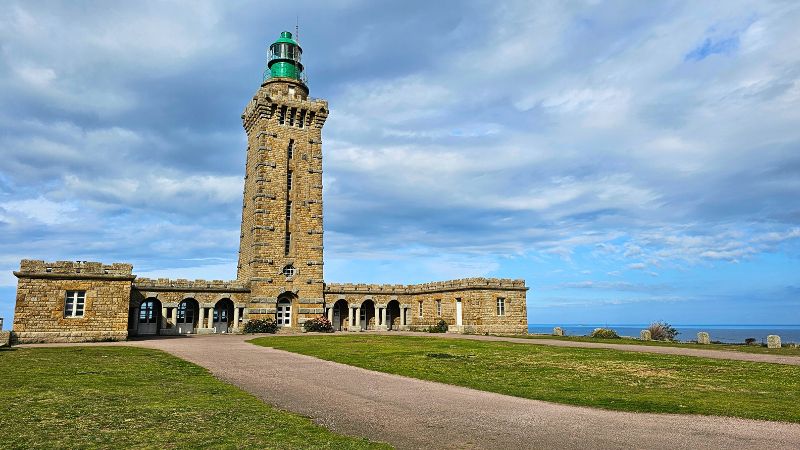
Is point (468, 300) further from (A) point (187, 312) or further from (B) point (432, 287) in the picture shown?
(A) point (187, 312)

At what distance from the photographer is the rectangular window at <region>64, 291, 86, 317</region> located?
29062mm

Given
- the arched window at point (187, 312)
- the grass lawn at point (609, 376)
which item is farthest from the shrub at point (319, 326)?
the grass lawn at point (609, 376)

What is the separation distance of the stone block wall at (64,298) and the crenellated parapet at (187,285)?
7.05m

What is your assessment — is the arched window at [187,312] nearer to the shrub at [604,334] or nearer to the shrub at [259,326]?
the shrub at [259,326]

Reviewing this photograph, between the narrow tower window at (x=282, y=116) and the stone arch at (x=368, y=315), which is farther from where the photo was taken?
the stone arch at (x=368, y=315)

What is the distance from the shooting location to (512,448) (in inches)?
295

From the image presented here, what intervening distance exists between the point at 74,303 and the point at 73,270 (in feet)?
5.93

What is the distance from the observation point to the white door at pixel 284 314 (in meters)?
42.0

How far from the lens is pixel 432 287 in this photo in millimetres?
44406

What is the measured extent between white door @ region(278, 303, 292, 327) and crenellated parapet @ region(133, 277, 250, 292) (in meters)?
3.10

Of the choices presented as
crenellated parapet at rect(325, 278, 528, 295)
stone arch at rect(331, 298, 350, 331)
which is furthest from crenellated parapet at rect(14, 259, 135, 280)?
stone arch at rect(331, 298, 350, 331)

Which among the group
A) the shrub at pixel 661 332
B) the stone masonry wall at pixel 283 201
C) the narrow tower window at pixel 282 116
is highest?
the narrow tower window at pixel 282 116

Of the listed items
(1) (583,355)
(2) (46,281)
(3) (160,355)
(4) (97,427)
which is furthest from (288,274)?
(4) (97,427)

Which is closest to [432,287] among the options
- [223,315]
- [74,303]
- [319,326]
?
[319,326]
